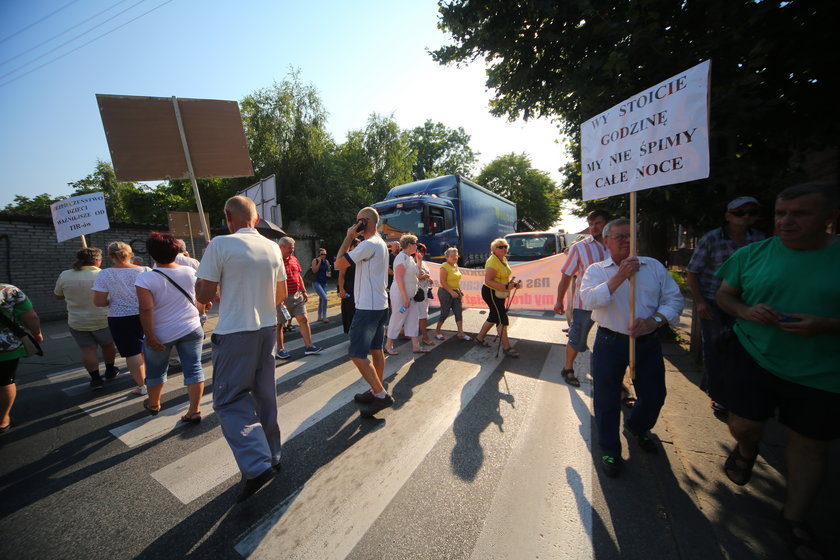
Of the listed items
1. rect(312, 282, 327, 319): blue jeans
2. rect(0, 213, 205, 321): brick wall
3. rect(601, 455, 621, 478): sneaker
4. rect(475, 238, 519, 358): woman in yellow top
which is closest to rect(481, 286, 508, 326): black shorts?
rect(475, 238, 519, 358): woman in yellow top

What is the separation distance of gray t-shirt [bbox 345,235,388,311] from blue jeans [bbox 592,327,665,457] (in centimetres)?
198

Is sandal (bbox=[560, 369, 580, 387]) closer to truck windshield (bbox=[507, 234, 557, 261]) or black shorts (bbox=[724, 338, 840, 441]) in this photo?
black shorts (bbox=[724, 338, 840, 441])

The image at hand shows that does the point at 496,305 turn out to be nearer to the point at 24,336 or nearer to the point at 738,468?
the point at 738,468

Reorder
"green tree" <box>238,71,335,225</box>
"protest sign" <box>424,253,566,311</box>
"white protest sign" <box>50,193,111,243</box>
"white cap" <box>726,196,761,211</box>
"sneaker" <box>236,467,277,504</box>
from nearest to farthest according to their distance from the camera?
"sneaker" <box>236,467,277,504</box> < "white cap" <box>726,196,761,211</box> < "white protest sign" <box>50,193,111,243</box> < "protest sign" <box>424,253,566,311</box> < "green tree" <box>238,71,335,225</box>

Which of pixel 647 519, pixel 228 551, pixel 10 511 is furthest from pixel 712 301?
pixel 10 511

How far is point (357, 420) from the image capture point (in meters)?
3.27

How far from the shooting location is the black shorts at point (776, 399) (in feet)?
5.76

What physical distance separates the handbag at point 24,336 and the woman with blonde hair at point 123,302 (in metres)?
0.59

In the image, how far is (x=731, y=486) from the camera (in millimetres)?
2230

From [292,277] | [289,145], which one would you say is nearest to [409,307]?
[292,277]

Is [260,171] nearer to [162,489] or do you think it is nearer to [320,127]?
[320,127]

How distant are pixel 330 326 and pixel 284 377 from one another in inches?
124

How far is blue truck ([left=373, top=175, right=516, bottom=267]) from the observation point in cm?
1076

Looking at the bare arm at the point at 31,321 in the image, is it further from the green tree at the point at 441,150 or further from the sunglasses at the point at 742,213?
the green tree at the point at 441,150
